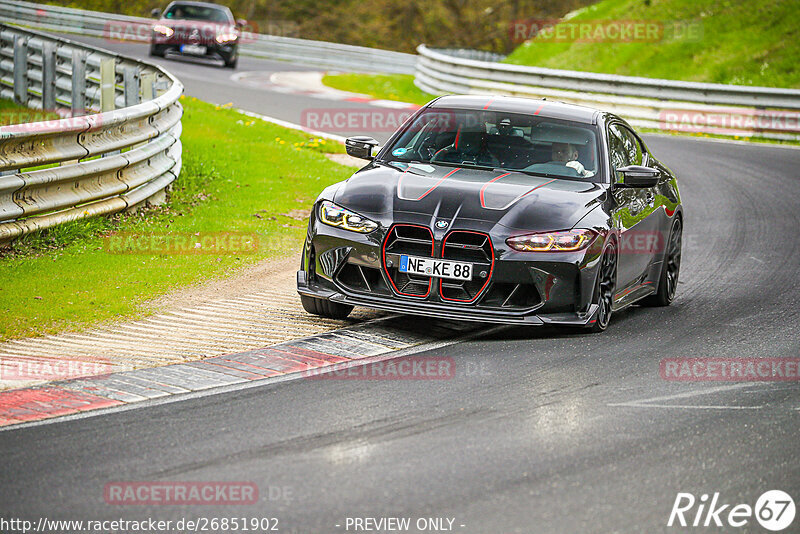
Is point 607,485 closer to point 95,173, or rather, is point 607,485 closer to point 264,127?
point 95,173

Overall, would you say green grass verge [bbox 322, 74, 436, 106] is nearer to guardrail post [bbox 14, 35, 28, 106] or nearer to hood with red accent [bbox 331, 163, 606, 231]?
guardrail post [bbox 14, 35, 28, 106]

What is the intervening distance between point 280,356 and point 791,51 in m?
23.2

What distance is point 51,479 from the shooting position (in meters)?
4.90

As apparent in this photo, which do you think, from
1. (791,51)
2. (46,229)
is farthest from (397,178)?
(791,51)

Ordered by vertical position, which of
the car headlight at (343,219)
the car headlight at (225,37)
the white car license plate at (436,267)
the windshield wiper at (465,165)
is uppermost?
the windshield wiper at (465,165)

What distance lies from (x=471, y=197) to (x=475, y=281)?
65cm

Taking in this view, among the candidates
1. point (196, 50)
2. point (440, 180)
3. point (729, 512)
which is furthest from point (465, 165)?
point (196, 50)

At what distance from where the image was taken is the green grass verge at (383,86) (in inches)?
1097

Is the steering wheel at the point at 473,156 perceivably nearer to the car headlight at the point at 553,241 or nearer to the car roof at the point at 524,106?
the car roof at the point at 524,106

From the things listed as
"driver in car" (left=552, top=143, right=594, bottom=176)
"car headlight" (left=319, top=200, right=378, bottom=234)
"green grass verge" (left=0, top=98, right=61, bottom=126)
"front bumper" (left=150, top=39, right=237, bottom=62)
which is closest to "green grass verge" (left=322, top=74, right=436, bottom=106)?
"front bumper" (left=150, top=39, right=237, bottom=62)

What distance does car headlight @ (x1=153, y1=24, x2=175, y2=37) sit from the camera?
1213 inches

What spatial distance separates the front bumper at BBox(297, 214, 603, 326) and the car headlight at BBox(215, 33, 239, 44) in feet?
80.9

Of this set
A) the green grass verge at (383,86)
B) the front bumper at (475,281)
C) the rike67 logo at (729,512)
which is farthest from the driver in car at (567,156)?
the green grass verge at (383,86)

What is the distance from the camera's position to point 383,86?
3017 centimetres
